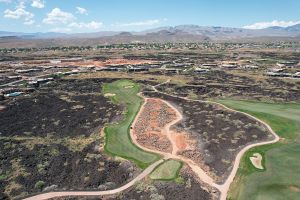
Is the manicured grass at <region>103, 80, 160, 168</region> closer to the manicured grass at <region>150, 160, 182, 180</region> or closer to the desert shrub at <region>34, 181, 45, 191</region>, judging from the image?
the manicured grass at <region>150, 160, 182, 180</region>

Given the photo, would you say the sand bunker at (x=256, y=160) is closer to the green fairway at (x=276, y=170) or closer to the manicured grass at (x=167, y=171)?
the green fairway at (x=276, y=170)

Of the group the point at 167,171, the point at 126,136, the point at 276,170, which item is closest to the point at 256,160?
the point at 276,170

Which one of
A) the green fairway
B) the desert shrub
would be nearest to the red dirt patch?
the green fairway

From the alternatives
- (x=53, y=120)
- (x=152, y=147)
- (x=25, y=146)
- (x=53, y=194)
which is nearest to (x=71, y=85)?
(x=53, y=120)

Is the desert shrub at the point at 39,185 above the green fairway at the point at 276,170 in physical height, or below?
below

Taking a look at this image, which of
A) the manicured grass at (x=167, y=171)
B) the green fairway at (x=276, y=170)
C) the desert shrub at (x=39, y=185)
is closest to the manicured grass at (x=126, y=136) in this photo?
the manicured grass at (x=167, y=171)
